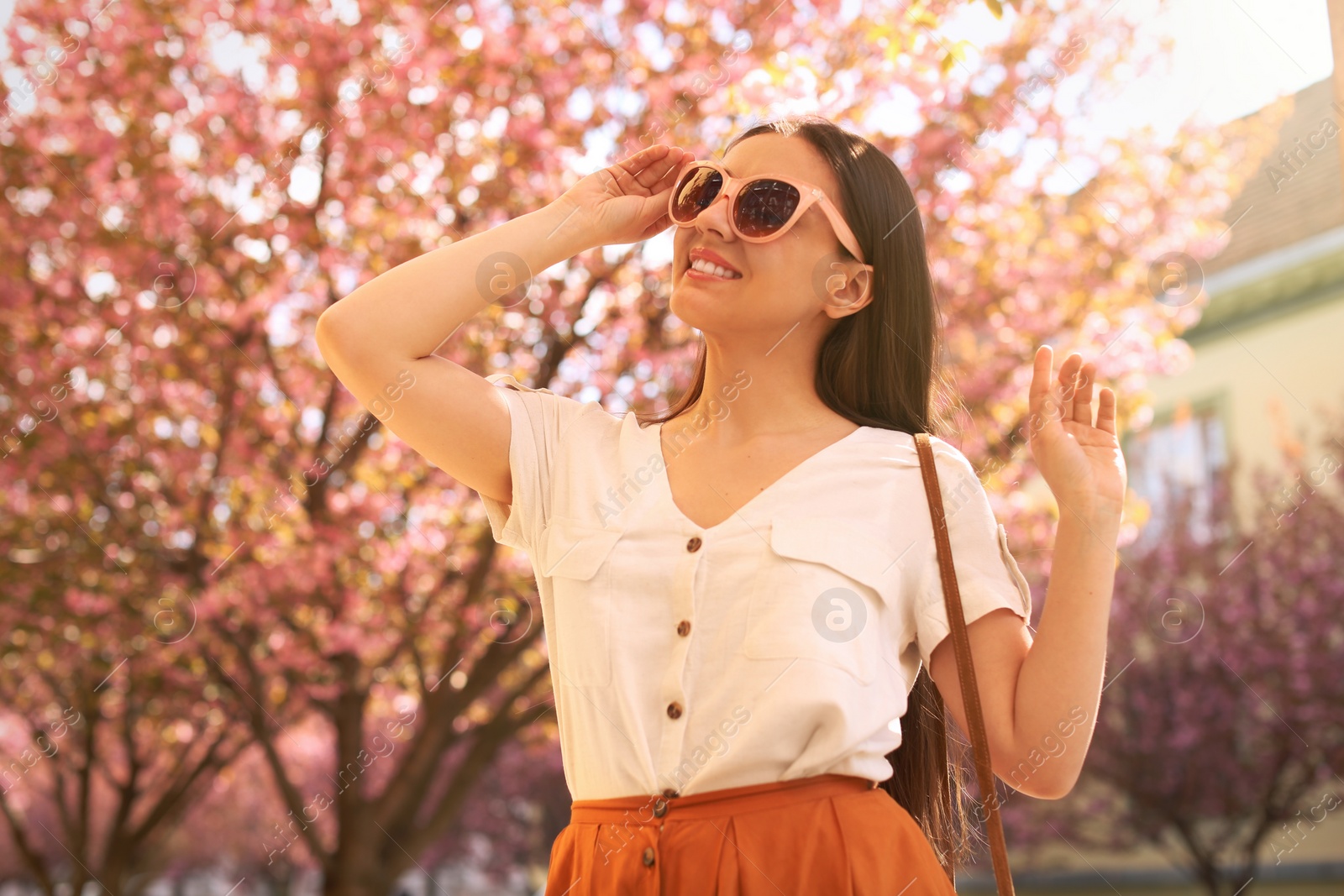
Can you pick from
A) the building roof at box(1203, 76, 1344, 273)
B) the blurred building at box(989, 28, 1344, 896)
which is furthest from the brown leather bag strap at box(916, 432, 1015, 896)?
the building roof at box(1203, 76, 1344, 273)

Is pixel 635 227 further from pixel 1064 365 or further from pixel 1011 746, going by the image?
pixel 1011 746

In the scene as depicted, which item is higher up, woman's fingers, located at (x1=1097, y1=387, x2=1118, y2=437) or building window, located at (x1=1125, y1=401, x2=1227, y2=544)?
woman's fingers, located at (x1=1097, y1=387, x2=1118, y2=437)

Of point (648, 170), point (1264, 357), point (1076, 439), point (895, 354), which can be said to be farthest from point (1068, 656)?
point (1264, 357)

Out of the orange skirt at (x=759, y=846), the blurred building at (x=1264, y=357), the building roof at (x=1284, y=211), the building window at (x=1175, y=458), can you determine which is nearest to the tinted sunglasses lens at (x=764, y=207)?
the orange skirt at (x=759, y=846)

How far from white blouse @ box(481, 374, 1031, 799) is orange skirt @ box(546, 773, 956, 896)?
31mm

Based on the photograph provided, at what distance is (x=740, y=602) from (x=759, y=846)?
340mm

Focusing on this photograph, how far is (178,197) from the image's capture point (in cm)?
680

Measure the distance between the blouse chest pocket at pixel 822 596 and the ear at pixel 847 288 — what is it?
40cm

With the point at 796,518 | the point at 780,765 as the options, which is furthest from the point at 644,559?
the point at 780,765

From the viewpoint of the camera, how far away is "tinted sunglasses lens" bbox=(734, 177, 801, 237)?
194cm

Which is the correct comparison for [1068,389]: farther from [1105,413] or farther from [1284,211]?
[1284,211]

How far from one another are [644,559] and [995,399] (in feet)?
19.9

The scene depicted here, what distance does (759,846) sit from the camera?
168 cm

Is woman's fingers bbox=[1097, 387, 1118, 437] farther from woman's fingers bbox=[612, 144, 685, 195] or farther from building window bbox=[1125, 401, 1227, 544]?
building window bbox=[1125, 401, 1227, 544]
